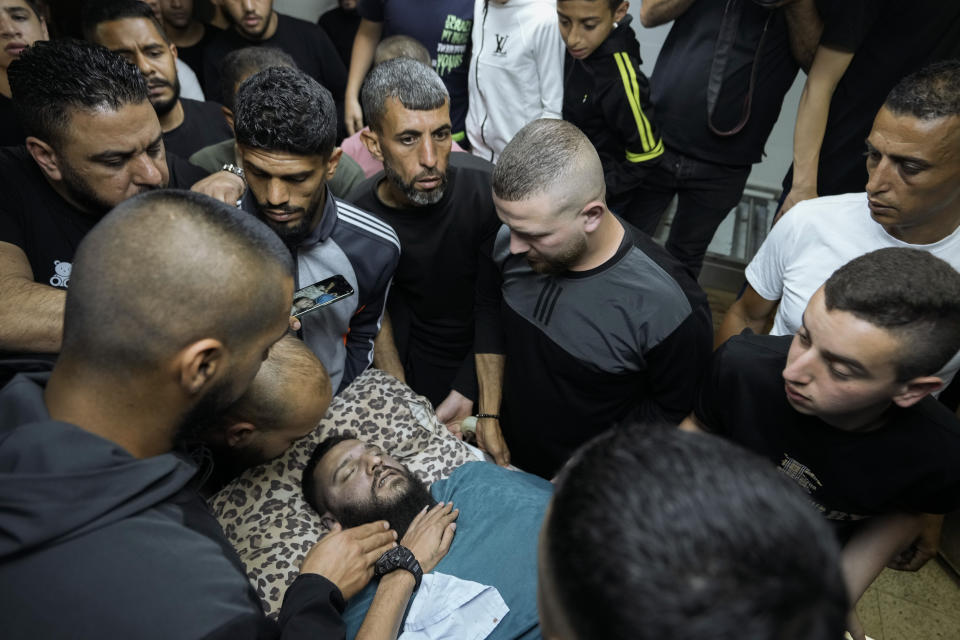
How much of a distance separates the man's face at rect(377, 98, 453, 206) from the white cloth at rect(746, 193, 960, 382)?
4.16ft

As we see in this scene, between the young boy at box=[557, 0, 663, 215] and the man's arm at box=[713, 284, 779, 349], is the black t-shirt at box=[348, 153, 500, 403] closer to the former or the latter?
the young boy at box=[557, 0, 663, 215]

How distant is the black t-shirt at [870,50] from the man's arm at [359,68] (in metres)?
2.45

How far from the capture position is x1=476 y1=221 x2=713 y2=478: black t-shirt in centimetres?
183

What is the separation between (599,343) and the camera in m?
1.90

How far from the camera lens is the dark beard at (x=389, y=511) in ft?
6.51

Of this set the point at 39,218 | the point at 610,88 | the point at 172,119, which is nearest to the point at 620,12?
the point at 610,88

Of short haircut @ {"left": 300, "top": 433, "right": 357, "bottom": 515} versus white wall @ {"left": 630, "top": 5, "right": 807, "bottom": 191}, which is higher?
white wall @ {"left": 630, "top": 5, "right": 807, "bottom": 191}

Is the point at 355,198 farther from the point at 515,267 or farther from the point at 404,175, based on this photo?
the point at 515,267

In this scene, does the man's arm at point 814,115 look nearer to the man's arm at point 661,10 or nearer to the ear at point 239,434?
the man's arm at point 661,10

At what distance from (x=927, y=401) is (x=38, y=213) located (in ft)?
8.62

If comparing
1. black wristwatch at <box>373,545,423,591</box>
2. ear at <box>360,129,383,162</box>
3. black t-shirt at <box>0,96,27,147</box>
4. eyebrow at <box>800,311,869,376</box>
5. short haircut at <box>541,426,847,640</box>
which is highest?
short haircut at <box>541,426,847,640</box>

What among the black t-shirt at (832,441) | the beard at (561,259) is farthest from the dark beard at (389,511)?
the black t-shirt at (832,441)

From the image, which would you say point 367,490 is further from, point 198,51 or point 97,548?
point 198,51

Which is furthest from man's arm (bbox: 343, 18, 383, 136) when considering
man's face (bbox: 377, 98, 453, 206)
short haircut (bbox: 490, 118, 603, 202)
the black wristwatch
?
the black wristwatch
